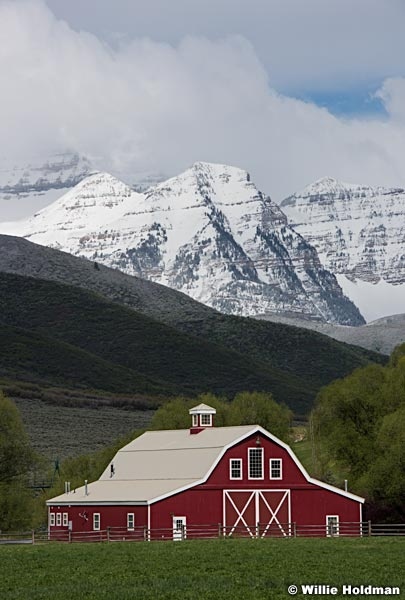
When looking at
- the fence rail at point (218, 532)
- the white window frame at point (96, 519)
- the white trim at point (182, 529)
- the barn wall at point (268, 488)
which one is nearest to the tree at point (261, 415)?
the barn wall at point (268, 488)

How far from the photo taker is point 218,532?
75.8 metres

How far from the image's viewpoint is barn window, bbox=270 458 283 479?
270 feet

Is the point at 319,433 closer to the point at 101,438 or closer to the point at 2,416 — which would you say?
the point at 2,416

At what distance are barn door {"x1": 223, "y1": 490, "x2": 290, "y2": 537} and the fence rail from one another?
53 mm

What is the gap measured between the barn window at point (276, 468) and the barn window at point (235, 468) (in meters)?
2.01

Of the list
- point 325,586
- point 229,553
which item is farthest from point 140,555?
point 325,586

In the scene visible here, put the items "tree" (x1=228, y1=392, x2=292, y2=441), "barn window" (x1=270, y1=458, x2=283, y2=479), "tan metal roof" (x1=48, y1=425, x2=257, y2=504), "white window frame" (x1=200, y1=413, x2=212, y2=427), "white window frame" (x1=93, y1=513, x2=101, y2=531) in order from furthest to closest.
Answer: "tree" (x1=228, y1=392, x2=292, y2=441), "white window frame" (x1=200, y1=413, x2=212, y2=427), "barn window" (x1=270, y1=458, x2=283, y2=479), "tan metal roof" (x1=48, y1=425, x2=257, y2=504), "white window frame" (x1=93, y1=513, x2=101, y2=531)

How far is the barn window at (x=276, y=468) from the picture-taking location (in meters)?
82.4

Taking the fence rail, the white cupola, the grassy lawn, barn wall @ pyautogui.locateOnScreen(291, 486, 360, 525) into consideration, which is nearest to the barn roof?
barn wall @ pyautogui.locateOnScreen(291, 486, 360, 525)

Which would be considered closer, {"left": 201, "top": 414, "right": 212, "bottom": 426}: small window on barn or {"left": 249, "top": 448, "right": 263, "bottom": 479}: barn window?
{"left": 249, "top": 448, "right": 263, "bottom": 479}: barn window

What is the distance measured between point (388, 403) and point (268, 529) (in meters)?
26.8

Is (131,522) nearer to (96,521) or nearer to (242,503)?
(96,521)

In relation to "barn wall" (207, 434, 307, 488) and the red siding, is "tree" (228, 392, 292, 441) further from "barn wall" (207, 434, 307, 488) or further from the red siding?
the red siding

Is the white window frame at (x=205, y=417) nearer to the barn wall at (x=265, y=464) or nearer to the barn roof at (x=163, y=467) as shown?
the barn roof at (x=163, y=467)
